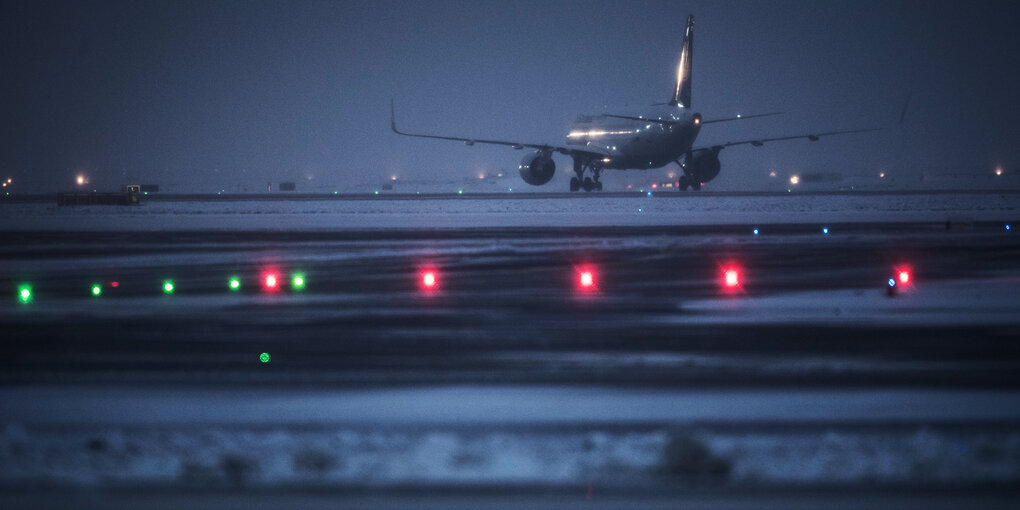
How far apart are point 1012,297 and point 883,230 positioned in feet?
53.4

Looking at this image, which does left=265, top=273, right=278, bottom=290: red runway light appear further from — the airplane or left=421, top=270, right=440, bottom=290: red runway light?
the airplane

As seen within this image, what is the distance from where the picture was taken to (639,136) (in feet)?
210

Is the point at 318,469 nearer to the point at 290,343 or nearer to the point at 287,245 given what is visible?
the point at 290,343

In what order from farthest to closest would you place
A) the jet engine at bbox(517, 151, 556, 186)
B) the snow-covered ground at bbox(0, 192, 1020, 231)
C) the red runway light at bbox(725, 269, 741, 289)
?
1. the jet engine at bbox(517, 151, 556, 186)
2. the snow-covered ground at bbox(0, 192, 1020, 231)
3. the red runway light at bbox(725, 269, 741, 289)

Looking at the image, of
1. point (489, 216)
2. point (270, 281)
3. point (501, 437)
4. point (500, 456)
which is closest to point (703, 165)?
point (489, 216)

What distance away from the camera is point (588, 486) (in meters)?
5.59

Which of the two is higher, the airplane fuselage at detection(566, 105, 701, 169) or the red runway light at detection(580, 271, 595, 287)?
the airplane fuselage at detection(566, 105, 701, 169)

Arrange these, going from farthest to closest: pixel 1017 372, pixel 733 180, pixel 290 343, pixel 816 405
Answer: pixel 733 180 → pixel 290 343 → pixel 1017 372 → pixel 816 405

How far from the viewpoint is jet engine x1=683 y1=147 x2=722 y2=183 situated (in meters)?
68.9

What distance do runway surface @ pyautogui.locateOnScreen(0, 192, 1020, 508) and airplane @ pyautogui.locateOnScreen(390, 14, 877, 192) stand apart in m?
43.9

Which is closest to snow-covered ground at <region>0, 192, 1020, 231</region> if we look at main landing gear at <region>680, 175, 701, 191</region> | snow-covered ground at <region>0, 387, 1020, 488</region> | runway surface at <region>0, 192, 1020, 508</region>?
runway surface at <region>0, 192, 1020, 508</region>

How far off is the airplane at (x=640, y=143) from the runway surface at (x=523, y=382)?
4393 centimetres

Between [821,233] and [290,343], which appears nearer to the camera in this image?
[290,343]

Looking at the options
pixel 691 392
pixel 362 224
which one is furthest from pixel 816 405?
pixel 362 224
